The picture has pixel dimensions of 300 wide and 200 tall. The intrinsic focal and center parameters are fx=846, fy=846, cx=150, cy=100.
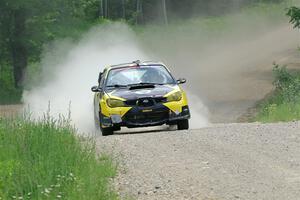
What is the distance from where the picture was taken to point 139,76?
64.1 ft

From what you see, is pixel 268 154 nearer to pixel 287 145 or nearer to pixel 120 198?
pixel 287 145

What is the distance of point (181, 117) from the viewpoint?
18.2 m

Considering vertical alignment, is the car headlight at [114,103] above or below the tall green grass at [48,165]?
above

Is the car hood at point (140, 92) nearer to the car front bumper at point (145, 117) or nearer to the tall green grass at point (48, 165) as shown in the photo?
the car front bumper at point (145, 117)

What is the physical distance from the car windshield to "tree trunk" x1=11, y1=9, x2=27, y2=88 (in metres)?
31.3

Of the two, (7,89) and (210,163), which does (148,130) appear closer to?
(210,163)

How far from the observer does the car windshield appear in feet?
63.3

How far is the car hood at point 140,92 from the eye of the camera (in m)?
18.0

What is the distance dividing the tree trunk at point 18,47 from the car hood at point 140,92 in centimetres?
3269

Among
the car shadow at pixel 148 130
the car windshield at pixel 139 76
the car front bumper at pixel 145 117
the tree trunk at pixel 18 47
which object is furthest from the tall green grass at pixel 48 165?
the tree trunk at pixel 18 47

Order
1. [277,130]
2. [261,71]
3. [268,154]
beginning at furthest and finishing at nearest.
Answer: [261,71] < [277,130] < [268,154]

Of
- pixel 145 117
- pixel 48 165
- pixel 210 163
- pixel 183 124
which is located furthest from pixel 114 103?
pixel 48 165

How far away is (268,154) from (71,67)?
27236mm

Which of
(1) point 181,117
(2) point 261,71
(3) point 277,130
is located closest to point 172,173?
(3) point 277,130
